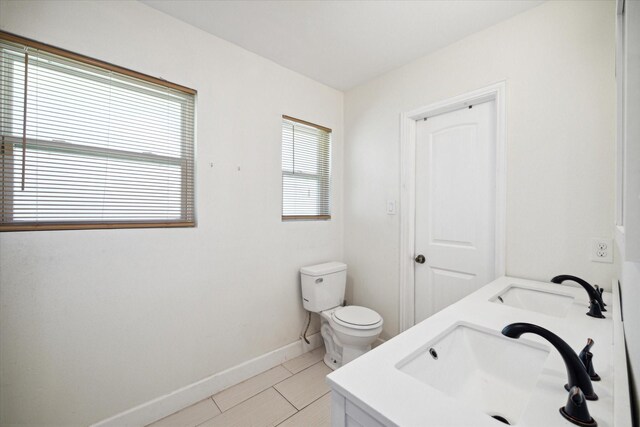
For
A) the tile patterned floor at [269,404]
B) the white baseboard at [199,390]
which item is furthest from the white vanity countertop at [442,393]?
the white baseboard at [199,390]

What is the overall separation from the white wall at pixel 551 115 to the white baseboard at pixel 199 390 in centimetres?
184

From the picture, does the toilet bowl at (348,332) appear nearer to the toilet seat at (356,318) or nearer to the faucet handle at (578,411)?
the toilet seat at (356,318)

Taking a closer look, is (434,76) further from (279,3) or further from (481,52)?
(279,3)

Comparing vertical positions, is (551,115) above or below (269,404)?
above

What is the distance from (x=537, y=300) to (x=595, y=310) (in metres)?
0.36

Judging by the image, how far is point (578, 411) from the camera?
0.57 meters

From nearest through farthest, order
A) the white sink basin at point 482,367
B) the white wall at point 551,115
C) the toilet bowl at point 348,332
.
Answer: the white sink basin at point 482,367, the white wall at point 551,115, the toilet bowl at point 348,332

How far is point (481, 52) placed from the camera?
6.00 ft

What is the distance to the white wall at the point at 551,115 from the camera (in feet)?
4.62

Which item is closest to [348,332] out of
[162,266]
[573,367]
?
[162,266]

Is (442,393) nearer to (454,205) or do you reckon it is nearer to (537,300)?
(537,300)

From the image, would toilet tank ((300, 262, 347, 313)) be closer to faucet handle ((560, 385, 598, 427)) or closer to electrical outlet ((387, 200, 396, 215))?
electrical outlet ((387, 200, 396, 215))

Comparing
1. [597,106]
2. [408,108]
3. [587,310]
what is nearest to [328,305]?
[587,310]

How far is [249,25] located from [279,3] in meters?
0.31
